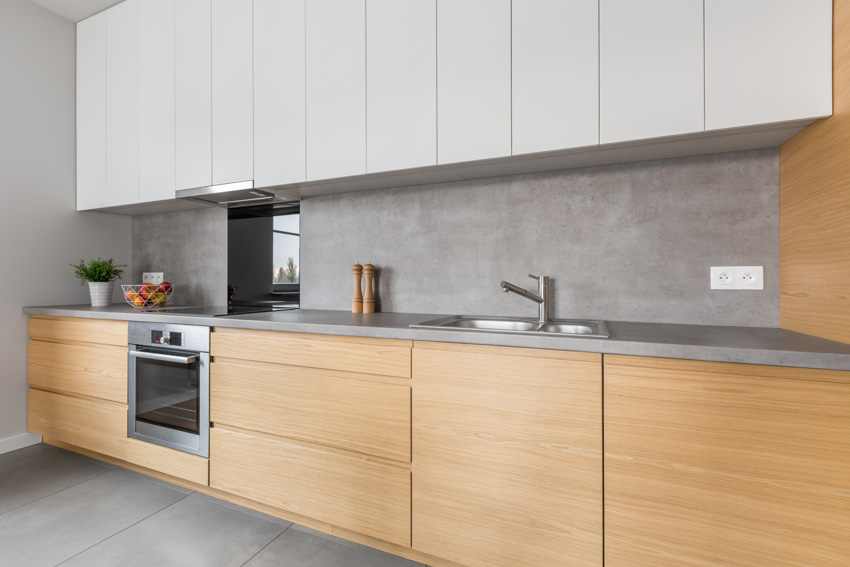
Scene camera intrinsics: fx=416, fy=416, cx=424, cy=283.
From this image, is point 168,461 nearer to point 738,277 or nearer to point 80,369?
point 80,369

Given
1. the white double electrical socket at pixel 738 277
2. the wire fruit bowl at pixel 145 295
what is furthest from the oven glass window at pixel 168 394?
the white double electrical socket at pixel 738 277

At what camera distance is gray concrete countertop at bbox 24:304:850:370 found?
1.04 m

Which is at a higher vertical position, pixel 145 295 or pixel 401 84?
pixel 401 84

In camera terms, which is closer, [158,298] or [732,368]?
[732,368]

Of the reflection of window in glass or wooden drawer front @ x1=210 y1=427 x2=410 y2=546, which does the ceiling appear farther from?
wooden drawer front @ x1=210 y1=427 x2=410 y2=546

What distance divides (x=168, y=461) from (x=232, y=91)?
6.08 ft

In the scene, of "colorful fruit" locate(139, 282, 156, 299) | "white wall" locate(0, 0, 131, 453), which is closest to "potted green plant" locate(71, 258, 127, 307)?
"white wall" locate(0, 0, 131, 453)

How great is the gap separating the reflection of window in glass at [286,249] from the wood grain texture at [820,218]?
2224 millimetres

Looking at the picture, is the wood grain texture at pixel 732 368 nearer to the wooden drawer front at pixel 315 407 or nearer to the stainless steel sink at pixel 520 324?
the stainless steel sink at pixel 520 324

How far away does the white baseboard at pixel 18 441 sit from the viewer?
2430mm

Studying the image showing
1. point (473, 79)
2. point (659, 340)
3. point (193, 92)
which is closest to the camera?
point (659, 340)

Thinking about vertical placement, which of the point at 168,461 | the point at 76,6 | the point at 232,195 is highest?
the point at 76,6

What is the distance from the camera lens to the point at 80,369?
2.28 metres

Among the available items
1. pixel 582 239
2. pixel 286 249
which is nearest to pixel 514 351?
pixel 582 239
